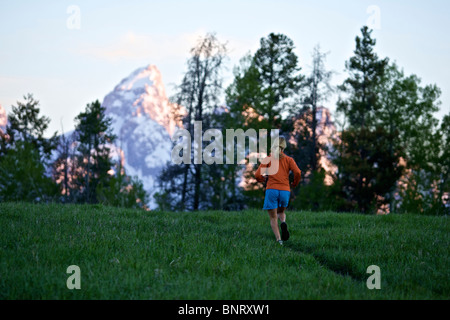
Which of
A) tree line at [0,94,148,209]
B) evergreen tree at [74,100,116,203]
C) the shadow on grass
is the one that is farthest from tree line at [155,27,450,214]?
the shadow on grass

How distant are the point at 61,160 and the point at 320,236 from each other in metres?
40.4

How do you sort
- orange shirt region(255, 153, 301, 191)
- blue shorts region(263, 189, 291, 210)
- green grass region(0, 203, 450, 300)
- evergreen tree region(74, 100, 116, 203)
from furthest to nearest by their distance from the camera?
1. evergreen tree region(74, 100, 116, 203)
2. orange shirt region(255, 153, 301, 191)
3. blue shorts region(263, 189, 291, 210)
4. green grass region(0, 203, 450, 300)

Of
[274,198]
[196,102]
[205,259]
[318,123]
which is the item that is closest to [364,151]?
[318,123]

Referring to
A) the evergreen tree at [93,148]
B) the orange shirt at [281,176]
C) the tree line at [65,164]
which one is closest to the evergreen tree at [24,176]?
the tree line at [65,164]

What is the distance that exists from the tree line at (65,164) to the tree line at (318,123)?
467cm

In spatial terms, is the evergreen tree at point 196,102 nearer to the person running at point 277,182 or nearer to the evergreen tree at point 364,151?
the evergreen tree at point 364,151

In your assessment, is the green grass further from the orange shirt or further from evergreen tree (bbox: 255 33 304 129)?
evergreen tree (bbox: 255 33 304 129)

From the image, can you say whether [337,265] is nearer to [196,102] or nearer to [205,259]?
[205,259]

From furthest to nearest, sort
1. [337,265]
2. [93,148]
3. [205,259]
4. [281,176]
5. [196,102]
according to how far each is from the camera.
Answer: [93,148] → [196,102] → [281,176] → [337,265] → [205,259]

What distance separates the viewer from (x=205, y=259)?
6.95m

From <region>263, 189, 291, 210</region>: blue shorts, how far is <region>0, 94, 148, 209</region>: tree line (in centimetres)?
2095

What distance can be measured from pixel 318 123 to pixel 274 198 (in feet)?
100

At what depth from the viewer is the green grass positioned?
17.6 ft
